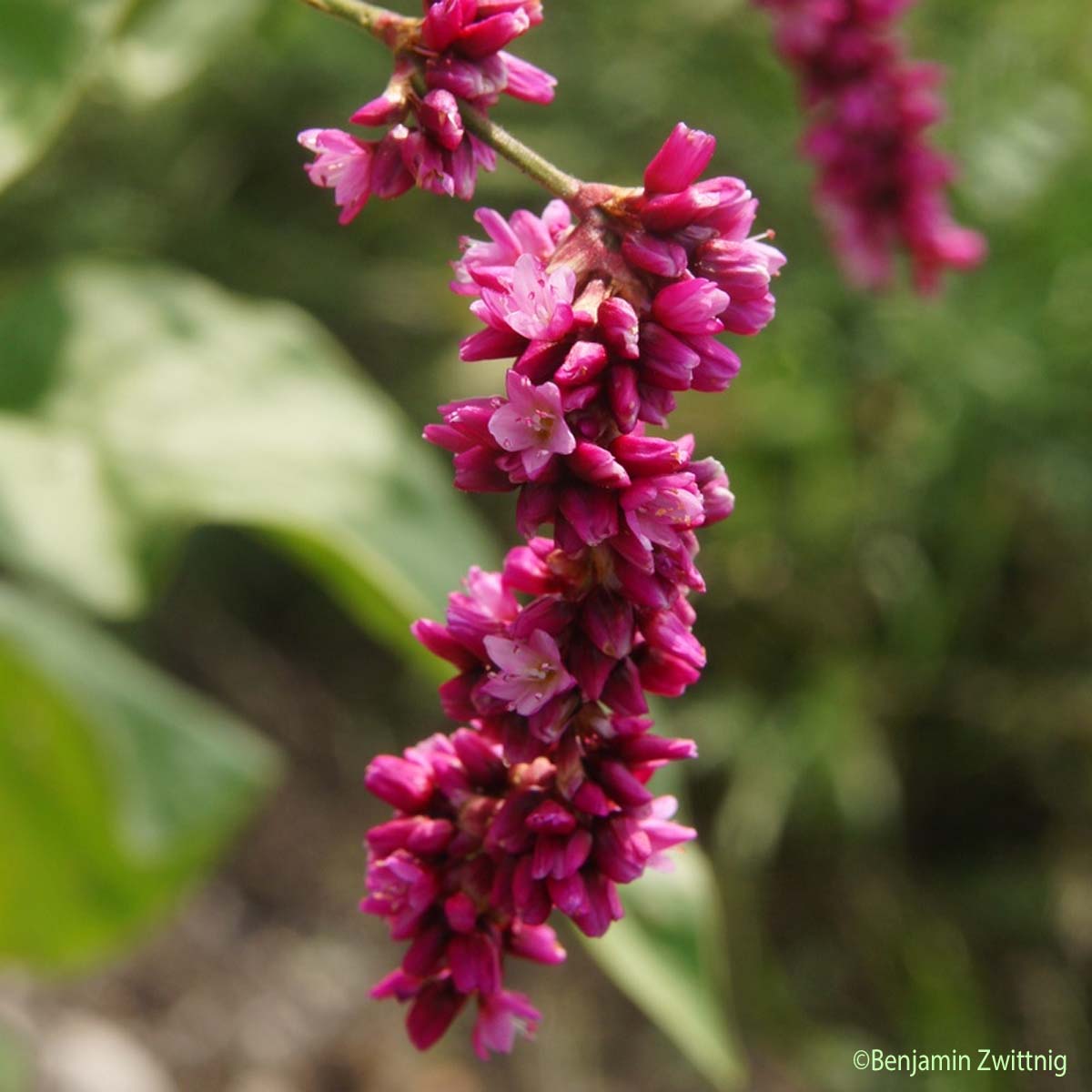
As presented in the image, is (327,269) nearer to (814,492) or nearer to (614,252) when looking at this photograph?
(814,492)

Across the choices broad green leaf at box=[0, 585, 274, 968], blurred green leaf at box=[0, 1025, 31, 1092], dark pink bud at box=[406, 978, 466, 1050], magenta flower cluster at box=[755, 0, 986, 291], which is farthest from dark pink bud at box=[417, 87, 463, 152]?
blurred green leaf at box=[0, 1025, 31, 1092]

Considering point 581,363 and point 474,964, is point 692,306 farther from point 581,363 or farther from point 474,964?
point 474,964

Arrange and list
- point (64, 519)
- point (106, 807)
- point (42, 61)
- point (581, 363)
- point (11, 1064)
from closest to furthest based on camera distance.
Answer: point (581, 363), point (42, 61), point (64, 519), point (106, 807), point (11, 1064)

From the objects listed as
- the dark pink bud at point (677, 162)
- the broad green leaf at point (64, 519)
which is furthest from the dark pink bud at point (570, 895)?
the broad green leaf at point (64, 519)

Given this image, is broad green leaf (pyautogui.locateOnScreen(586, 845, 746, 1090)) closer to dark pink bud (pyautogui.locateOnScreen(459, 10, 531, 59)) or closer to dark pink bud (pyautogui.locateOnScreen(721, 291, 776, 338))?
dark pink bud (pyautogui.locateOnScreen(721, 291, 776, 338))

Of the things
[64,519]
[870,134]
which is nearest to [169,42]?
[64,519]

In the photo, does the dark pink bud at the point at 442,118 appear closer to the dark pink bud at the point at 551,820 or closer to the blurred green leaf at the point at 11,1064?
the dark pink bud at the point at 551,820
